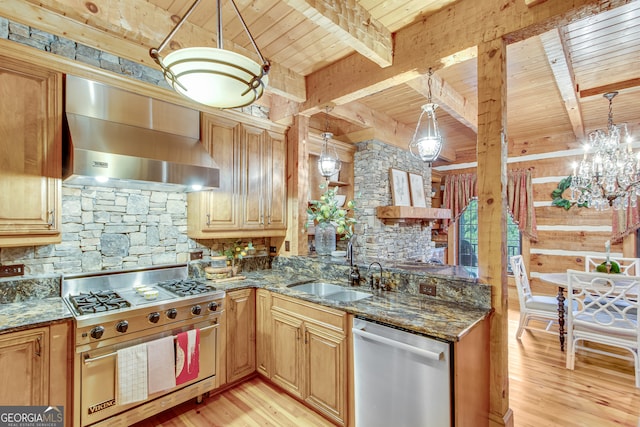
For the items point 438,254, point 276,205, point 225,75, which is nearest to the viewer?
point 225,75

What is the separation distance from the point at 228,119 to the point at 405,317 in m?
2.43

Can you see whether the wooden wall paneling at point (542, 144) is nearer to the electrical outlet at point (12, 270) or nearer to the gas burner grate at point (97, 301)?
the gas burner grate at point (97, 301)

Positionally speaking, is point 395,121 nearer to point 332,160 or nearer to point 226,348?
point 332,160

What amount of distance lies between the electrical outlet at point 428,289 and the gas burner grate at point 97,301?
2.15m

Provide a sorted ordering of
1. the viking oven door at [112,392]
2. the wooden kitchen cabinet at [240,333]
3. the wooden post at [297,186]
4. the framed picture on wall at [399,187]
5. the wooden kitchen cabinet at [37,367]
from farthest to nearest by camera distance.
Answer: the framed picture on wall at [399,187], the wooden post at [297,186], the wooden kitchen cabinet at [240,333], the viking oven door at [112,392], the wooden kitchen cabinet at [37,367]

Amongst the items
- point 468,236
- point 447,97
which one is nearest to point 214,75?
point 447,97

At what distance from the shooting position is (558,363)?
10.2ft

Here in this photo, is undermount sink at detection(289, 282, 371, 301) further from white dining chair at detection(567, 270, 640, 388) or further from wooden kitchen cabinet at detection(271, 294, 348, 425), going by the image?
white dining chair at detection(567, 270, 640, 388)

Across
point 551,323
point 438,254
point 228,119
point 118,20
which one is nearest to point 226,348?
point 228,119

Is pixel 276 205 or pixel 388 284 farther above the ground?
pixel 276 205

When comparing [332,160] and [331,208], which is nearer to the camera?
[331,208]

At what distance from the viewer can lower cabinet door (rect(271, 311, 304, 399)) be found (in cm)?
239

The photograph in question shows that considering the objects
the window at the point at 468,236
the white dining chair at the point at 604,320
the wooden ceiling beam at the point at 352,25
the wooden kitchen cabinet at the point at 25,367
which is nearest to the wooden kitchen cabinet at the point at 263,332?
the wooden kitchen cabinet at the point at 25,367

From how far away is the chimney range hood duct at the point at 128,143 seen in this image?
6.62ft
